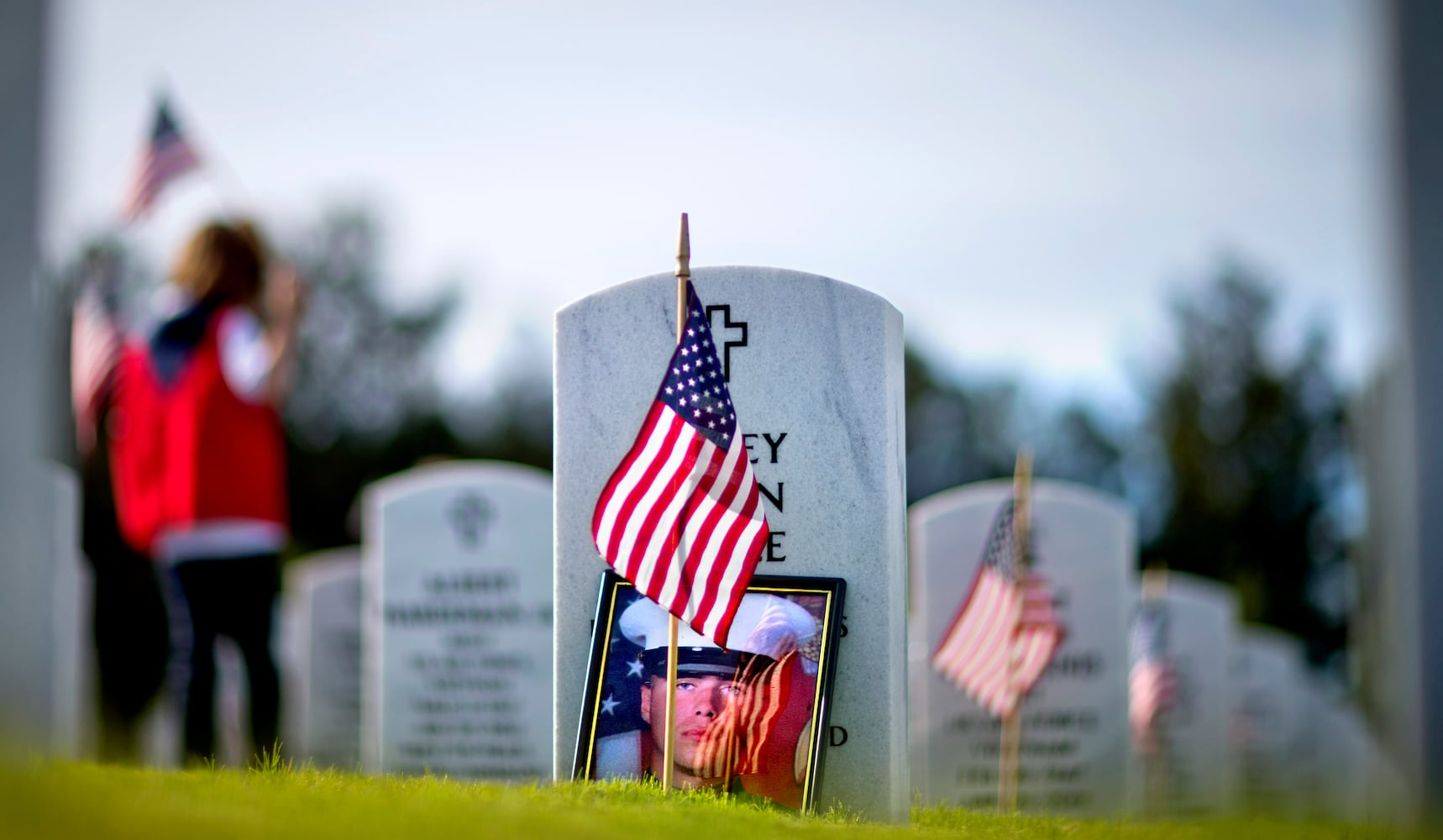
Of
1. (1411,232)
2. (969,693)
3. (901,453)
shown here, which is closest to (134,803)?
(901,453)

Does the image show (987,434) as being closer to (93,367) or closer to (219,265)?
(93,367)

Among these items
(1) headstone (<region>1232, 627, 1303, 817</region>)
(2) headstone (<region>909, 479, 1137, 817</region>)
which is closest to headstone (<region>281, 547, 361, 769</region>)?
(2) headstone (<region>909, 479, 1137, 817</region>)

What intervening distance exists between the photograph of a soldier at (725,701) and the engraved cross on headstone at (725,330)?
3.06 ft

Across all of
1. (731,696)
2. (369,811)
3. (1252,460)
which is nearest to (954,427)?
(1252,460)

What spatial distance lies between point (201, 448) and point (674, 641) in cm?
183

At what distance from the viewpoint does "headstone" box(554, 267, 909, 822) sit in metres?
5.35

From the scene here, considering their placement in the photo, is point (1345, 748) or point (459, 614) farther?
point (1345, 748)

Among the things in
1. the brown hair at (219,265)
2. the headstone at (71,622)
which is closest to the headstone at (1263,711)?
the headstone at (71,622)

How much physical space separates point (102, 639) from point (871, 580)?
6.39 meters

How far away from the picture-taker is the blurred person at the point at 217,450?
4.97m

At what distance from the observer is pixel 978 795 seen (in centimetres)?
937

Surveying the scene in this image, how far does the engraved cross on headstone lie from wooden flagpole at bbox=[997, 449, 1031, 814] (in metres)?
A: 3.05

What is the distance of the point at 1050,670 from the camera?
31.8ft

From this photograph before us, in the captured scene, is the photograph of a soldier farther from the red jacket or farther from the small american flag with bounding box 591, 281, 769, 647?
the red jacket
